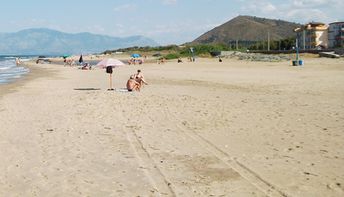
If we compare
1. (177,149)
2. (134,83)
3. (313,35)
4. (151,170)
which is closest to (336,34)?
(313,35)

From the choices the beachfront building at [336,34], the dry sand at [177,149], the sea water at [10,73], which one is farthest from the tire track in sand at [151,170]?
the beachfront building at [336,34]

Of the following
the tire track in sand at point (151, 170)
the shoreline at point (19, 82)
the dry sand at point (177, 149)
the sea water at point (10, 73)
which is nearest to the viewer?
the tire track in sand at point (151, 170)

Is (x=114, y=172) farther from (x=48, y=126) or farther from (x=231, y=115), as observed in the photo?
(x=231, y=115)

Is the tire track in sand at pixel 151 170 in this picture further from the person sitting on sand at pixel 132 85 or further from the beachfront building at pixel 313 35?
the beachfront building at pixel 313 35

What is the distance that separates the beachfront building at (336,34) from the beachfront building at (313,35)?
5.19 feet

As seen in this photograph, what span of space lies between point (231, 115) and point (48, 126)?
4.93 metres

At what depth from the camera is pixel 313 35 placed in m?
104

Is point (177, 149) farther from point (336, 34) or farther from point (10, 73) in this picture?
point (336, 34)

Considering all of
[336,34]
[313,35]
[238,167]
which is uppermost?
[313,35]

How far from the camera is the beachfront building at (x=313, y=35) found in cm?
10331

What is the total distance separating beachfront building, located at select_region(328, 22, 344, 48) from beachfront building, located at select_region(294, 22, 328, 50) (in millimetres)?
1582

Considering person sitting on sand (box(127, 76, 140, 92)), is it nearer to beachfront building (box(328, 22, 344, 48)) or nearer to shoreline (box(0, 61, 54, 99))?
shoreline (box(0, 61, 54, 99))

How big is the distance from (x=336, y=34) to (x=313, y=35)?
18.3 feet

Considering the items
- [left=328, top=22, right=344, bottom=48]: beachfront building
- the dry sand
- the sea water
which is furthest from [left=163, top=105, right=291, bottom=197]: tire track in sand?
[left=328, top=22, right=344, bottom=48]: beachfront building
